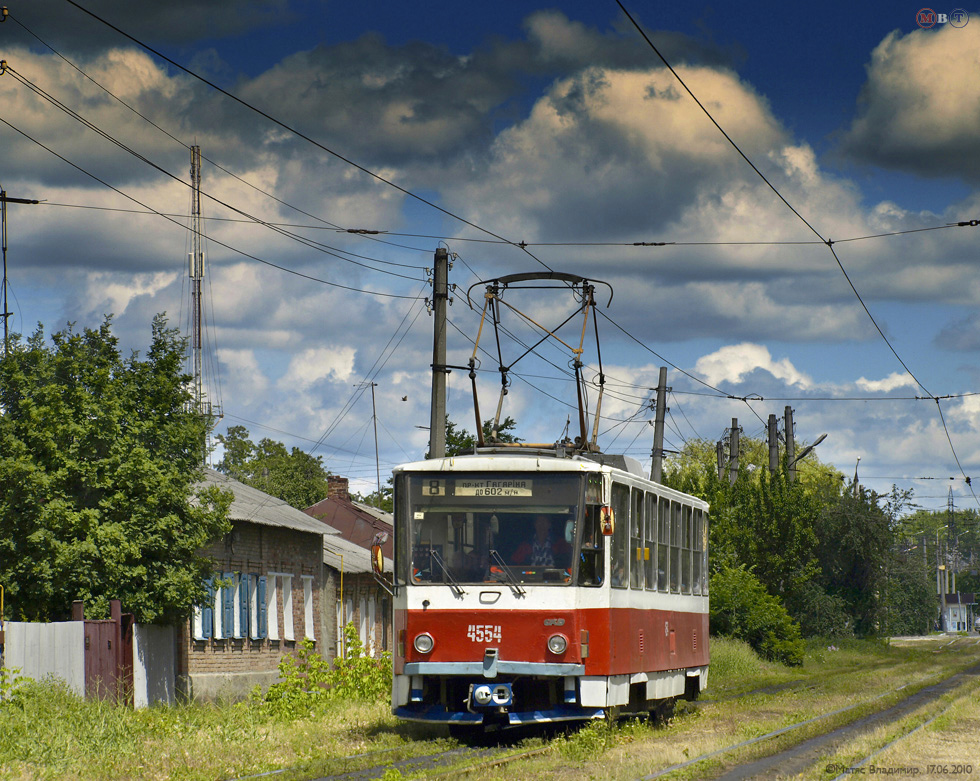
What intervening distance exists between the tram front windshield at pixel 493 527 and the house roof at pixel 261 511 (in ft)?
34.8

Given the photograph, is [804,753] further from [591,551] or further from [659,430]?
[659,430]

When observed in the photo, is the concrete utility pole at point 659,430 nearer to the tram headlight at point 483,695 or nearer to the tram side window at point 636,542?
the tram side window at point 636,542

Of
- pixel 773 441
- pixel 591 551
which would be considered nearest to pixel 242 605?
pixel 591 551

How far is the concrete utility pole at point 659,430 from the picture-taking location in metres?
37.6

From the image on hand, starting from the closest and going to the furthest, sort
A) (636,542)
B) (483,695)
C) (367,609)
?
(483,695)
(636,542)
(367,609)

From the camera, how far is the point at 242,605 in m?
30.2

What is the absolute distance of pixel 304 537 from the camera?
34562 millimetres

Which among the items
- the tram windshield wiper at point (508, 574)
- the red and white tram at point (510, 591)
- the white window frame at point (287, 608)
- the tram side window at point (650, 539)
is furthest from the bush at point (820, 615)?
the tram windshield wiper at point (508, 574)

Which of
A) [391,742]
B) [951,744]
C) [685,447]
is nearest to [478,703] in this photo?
[391,742]

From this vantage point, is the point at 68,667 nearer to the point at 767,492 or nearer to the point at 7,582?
the point at 7,582

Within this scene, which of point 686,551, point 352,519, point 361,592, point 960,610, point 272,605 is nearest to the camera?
point 686,551

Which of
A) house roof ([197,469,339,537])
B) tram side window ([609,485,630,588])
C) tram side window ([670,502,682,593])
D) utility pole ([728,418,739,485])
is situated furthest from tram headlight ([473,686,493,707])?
utility pole ([728,418,739,485])

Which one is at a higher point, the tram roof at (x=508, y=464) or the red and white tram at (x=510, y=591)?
the tram roof at (x=508, y=464)

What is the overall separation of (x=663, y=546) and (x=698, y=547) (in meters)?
2.66
